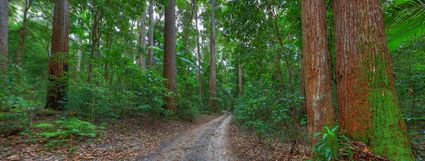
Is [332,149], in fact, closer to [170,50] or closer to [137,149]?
[137,149]

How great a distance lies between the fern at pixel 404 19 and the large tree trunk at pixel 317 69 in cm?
86

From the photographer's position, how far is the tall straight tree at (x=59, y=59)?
→ 257 inches

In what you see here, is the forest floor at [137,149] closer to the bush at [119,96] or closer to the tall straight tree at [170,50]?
the bush at [119,96]

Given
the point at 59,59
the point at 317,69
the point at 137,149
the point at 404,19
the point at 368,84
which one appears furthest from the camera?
the point at 59,59

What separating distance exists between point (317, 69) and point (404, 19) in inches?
51.0

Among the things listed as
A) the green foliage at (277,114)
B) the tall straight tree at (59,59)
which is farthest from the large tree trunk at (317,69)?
the tall straight tree at (59,59)

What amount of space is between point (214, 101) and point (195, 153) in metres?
13.8

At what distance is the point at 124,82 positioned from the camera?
794 cm

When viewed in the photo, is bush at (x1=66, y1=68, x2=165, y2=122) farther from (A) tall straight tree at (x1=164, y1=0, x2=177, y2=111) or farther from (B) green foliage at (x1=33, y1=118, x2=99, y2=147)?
(A) tall straight tree at (x1=164, y1=0, x2=177, y2=111)

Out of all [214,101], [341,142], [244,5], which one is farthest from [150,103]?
[214,101]

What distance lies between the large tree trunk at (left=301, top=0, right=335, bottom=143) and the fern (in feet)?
2.82

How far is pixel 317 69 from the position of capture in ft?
9.07

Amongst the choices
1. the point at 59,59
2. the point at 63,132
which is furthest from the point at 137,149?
the point at 59,59

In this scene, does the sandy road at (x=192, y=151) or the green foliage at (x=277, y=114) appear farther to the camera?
the green foliage at (x=277, y=114)
